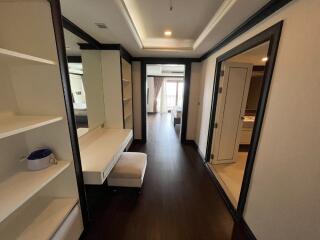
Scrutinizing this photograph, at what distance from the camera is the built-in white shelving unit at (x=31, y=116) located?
98 cm

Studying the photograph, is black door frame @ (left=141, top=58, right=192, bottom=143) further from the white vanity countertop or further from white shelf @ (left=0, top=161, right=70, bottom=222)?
white shelf @ (left=0, top=161, right=70, bottom=222)

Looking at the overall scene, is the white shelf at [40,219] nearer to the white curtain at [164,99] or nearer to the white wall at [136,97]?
the white wall at [136,97]

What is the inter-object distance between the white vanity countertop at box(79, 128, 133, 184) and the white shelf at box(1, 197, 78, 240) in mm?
280

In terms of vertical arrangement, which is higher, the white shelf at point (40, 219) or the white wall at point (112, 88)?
the white wall at point (112, 88)

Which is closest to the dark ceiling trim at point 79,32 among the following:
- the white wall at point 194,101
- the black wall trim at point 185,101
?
the black wall trim at point 185,101

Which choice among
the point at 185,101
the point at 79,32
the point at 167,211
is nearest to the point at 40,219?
the point at 167,211

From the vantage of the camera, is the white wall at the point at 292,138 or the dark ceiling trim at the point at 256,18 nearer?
the white wall at the point at 292,138

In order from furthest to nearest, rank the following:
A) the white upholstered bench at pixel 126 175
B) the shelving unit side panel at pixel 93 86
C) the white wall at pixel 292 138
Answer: the shelving unit side panel at pixel 93 86
the white upholstered bench at pixel 126 175
the white wall at pixel 292 138

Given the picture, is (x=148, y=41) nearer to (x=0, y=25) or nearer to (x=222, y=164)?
(x=0, y=25)

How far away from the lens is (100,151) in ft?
6.12

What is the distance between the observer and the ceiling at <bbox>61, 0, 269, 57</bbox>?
4.52 ft

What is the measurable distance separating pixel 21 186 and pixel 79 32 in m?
1.82

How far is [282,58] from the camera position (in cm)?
118

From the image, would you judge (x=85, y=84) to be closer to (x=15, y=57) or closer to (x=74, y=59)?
(x=74, y=59)
